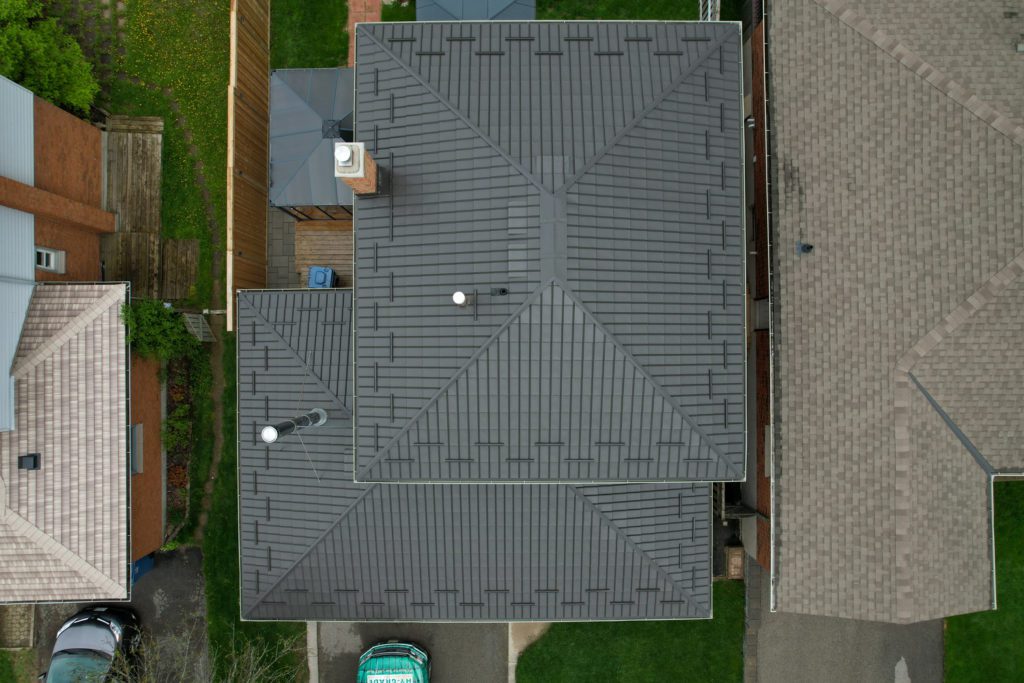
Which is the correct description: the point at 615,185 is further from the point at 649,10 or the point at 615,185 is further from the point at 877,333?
the point at 649,10

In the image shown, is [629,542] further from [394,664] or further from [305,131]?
[305,131]

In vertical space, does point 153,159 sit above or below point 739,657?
above

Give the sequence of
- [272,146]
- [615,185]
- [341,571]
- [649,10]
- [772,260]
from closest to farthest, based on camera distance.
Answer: [615,185] < [341,571] < [772,260] < [272,146] < [649,10]

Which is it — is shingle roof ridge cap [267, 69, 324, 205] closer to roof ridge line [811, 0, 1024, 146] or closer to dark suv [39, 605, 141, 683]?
dark suv [39, 605, 141, 683]

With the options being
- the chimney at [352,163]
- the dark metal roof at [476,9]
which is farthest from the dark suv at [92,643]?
the dark metal roof at [476,9]

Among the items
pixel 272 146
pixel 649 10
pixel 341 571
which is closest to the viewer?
pixel 341 571

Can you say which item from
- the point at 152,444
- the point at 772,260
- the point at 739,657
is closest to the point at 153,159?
the point at 152,444

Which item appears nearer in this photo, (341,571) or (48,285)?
(341,571)
